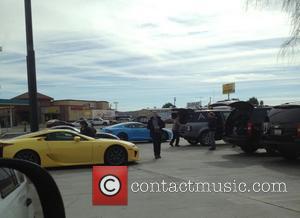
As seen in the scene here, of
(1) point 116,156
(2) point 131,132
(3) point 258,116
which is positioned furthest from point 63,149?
(2) point 131,132

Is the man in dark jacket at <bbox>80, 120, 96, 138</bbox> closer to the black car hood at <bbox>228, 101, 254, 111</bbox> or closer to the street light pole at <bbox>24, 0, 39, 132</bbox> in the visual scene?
the street light pole at <bbox>24, 0, 39, 132</bbox>

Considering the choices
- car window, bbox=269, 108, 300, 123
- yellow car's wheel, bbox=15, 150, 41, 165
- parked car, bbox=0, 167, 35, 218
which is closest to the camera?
parked car, bbox=0, 167, 35, 218

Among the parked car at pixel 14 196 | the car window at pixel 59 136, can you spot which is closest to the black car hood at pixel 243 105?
the car window at pixel 59 136

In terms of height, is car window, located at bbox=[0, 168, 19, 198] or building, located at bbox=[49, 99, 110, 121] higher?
building, located at bbox=[49, 99, 110, 121]

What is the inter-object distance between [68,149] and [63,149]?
15 centimetres

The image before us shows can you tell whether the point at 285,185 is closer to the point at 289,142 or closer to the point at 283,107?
the point at 289,142

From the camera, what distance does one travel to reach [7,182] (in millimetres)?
3445

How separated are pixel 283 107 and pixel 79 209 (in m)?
7.74

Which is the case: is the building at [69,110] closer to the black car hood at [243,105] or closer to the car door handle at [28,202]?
the black car hood at [243,105]

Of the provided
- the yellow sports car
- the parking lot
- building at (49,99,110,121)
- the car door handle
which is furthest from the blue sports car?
building at (49,99,110,121)

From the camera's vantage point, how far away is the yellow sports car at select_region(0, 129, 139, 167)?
553 inches

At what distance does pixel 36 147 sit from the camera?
14.1m

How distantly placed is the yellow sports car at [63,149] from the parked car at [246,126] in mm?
4052

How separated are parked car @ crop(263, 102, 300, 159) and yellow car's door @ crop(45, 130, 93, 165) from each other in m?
5.24
